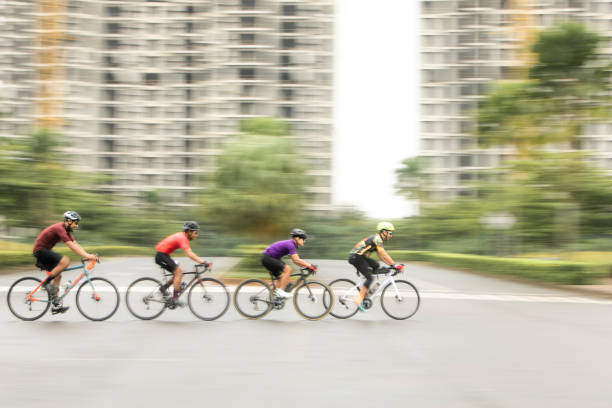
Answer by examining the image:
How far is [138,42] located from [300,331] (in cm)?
7257

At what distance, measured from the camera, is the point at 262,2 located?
226 feet

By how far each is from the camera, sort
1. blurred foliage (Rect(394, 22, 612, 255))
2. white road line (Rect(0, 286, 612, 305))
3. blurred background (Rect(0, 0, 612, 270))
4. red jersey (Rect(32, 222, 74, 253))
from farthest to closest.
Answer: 1. blurred background (Rect(0, 0, 612, 270))
2. blurred foliage (Rect(394, 22, 612, 255))
3. white road line (Rect(0, 286, 612, 305))
4. red jersey (Rect(32, 222, 74, 253))

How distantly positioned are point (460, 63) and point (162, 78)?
3950 centimetres

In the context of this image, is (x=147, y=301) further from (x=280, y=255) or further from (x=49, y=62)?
(x=49, y=62)

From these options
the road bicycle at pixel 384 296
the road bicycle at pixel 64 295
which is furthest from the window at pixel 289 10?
the road bicycle at pixel 64 295

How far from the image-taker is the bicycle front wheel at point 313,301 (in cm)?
1059

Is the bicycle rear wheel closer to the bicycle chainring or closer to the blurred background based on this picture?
the bicycle chainring

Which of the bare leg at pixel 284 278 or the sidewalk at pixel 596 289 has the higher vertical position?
the bare leg at pixel 284 278

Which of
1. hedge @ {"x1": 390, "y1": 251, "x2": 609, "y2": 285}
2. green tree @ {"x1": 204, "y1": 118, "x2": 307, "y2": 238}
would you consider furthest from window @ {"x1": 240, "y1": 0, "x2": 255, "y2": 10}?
green tree @ {"x1": 204, "y1": 118, "x2": 307, "y2": 238}

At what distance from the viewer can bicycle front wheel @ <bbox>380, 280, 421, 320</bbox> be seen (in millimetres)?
10945

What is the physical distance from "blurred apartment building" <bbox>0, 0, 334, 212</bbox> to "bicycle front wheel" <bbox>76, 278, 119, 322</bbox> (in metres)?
57.5

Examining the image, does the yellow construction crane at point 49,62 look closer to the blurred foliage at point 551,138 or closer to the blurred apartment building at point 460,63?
the blurred apartment building at point 460,63

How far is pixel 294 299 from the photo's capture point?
10609 millimetres

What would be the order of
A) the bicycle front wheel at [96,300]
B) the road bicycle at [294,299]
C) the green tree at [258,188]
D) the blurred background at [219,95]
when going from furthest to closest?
the blurred background at [219,95] < the green tree at [258,188] < the road bicycle at [294,299] < the bicycle front wheel at [96,300]
